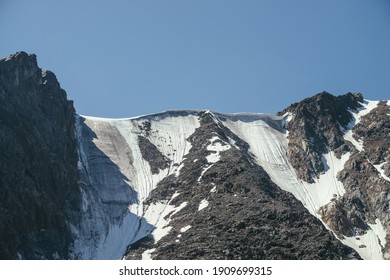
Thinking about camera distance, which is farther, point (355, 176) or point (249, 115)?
point (249, 115)

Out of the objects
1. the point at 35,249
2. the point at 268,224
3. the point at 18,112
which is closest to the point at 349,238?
the point at 268,224

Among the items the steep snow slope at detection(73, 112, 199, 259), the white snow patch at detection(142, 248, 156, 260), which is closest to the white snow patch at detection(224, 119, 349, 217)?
the steep snow slope at detection(73, 112, 199, 259)

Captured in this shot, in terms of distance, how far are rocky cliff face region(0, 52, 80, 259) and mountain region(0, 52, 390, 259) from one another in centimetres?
30

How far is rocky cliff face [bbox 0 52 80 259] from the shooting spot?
4045 inches

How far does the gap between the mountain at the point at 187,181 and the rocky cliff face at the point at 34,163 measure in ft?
0.99

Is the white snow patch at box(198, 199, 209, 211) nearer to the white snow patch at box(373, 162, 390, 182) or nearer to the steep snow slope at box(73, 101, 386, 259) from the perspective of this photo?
the steep snow slope at box(73, 101, 386, 259)

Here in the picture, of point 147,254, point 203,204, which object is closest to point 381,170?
point 203,204

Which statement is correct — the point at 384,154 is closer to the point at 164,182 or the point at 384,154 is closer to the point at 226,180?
the point at 226,180

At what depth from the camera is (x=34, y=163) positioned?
118 m

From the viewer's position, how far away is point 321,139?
172m

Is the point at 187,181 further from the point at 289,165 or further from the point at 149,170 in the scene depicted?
the point at 289,165

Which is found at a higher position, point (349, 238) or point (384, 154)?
point (384, 154)

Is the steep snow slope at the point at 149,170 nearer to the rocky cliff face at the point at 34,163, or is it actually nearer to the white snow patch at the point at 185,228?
the white snow patch at the point at 185,228
